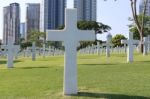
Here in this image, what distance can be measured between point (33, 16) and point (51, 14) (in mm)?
19806

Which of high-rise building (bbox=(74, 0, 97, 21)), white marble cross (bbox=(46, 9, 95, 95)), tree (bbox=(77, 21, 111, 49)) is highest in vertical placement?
high-rise building (bbox=(74, 0, 97, 21))

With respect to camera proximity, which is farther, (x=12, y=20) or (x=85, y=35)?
(x=12, y=20)

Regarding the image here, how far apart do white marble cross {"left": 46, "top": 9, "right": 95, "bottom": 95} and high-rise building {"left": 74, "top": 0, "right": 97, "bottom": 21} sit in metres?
60.3

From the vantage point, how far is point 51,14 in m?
95.8

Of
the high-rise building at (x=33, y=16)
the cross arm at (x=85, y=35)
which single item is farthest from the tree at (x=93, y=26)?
the cross arm at (x=85, y=35)

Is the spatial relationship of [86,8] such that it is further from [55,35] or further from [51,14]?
[55,35]

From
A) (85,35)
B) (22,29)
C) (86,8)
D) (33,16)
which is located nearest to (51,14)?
(86,8)

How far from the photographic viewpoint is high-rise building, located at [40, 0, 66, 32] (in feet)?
295

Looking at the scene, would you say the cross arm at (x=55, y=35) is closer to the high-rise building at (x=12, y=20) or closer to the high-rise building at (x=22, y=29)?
the high-rise building at (x=12, y=20)

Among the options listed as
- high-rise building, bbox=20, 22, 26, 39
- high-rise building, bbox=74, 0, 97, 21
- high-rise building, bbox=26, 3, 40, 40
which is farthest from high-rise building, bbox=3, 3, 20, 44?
high-rise building, bbox=74, 0, 97, 21

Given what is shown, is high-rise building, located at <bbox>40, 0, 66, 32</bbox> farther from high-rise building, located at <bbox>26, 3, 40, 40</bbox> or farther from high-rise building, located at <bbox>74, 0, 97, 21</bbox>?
high-rise building, located at <bbox>26, 3, 40, 40</bbox>

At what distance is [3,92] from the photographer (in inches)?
449

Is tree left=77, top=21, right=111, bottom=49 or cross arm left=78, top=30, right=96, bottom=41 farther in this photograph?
tree left=77, top=21, right=111, bottom=49

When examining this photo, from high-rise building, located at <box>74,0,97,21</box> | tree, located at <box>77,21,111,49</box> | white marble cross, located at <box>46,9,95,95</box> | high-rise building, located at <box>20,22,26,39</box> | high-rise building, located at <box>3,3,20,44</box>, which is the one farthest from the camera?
high-rise building, located at <box>20,22,26,39</box>
